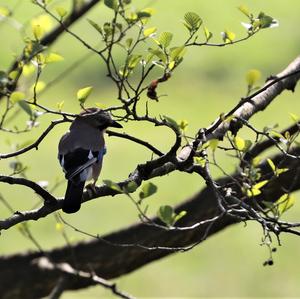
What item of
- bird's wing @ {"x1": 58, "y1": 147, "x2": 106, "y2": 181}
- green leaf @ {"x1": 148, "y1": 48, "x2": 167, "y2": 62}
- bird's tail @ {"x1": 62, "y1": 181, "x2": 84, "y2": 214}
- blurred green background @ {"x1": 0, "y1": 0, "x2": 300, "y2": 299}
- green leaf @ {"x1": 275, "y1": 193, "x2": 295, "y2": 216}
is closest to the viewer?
green leaf @ {"x1": 148, "y1": 48, "x2": 167, "y2": 62}

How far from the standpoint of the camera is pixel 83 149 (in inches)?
199

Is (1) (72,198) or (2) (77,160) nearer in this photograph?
(1) (72,198)

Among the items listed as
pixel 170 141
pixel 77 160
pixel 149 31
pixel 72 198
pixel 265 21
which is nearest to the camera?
pixel 265 21

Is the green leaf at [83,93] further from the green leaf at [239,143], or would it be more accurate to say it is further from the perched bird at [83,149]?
the perched bird at [83,149]

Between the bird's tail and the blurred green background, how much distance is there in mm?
354

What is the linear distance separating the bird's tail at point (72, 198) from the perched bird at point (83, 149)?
0.17 ft

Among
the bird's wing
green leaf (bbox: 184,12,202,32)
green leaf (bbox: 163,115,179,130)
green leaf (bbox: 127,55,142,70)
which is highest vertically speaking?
the bird's wing

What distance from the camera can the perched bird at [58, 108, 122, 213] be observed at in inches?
186

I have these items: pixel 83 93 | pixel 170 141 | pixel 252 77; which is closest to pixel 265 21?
pixel 252 77

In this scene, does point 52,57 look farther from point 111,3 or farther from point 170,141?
point 170,141

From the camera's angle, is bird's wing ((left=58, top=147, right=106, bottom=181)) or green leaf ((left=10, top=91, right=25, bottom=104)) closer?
green leaf ((left=10, top=91, right=25, bottom=104))

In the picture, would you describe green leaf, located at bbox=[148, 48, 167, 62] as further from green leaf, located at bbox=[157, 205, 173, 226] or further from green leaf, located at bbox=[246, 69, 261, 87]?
green leaf, located at bbox=[157, 205, 173, 226]

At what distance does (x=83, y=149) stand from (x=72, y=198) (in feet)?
3.14

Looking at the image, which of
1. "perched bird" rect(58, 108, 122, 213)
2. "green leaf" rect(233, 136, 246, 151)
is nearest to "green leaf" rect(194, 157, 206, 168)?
"green leaf" rect(233, 136, 246, 151)
